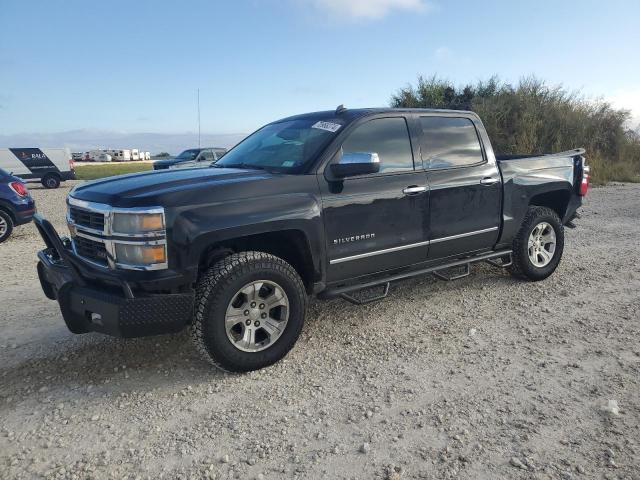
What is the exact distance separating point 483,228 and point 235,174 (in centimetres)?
250

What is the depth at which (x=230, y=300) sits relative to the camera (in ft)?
10.8

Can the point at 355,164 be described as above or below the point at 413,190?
above

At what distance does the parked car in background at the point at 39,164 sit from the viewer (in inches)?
829

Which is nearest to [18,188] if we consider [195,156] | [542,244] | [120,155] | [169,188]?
[169,188]

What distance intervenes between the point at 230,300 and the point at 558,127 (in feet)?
63.4

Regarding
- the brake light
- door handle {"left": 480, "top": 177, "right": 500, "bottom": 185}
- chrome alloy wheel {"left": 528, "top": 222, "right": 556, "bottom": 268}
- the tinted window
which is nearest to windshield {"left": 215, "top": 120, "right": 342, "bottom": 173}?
the tinted window

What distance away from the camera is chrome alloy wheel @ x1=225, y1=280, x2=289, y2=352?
11.2 feet

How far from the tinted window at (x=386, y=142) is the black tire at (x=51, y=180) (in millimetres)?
21573

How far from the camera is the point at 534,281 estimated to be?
18.0ft

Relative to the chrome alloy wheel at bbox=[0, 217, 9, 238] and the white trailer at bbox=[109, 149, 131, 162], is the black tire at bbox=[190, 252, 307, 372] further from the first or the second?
the white trailer at bbox=[109, 149, 131, 162]

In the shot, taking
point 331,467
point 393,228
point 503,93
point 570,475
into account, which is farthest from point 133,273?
point 503,93

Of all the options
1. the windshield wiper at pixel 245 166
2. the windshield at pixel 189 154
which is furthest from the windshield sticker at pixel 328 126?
the windshield at pixel 189 154

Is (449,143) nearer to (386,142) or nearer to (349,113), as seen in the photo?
(386,142)

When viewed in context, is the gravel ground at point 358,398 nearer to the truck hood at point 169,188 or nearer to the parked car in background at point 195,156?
the truck hood at point 169,188
